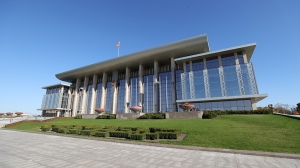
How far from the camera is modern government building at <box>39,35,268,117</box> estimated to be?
31.6m

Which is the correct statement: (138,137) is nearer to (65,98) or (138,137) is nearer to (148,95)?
(148,95)

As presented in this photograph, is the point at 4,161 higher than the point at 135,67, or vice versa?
the point at 135,67

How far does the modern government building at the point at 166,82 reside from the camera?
31625 mm

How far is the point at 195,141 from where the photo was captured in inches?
389

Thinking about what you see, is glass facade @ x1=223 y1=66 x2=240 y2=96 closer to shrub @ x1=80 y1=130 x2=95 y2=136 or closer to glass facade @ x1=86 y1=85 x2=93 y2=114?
shrub @ x1=80 y1=130 x2=95 y2=136

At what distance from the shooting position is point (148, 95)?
46.4m

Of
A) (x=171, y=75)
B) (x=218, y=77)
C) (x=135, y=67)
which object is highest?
(x=135, y=67)

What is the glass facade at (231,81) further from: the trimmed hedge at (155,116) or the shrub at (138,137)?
the shrub at (138,137)

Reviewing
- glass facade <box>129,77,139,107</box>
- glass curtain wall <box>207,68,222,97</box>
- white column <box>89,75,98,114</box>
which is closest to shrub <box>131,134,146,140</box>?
glass curtain wall <box>207,68,222,97</box>

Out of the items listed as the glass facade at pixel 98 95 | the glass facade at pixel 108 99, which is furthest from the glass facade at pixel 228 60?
the glass facade at pixel 98 95

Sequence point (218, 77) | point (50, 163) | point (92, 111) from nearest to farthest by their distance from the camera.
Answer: point (50, 163)
point (218, 77)
point (92, 111)

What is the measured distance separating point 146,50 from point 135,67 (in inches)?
439

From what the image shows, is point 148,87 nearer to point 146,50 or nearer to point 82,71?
point 146,50

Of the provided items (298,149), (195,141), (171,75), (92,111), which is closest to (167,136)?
(195,141)
